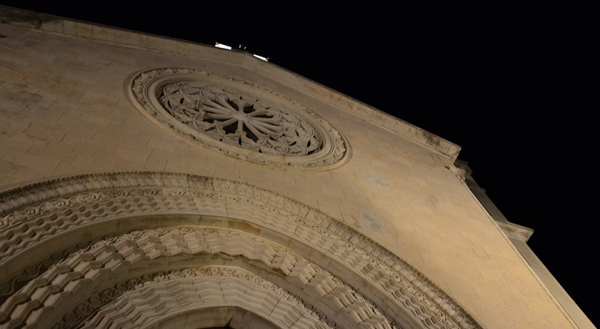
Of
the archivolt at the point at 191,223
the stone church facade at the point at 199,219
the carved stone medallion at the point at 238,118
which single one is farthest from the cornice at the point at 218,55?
the archivolt at the point at 191,223

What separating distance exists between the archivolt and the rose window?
1743 millimetres

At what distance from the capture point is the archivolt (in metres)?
3.40

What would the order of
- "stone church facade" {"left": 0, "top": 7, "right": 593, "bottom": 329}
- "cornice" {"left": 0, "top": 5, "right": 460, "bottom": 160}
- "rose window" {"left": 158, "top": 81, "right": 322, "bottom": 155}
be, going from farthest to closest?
"cornice" {"left": 0, "top": 5, "right": 460, "bottom": 160}
"rose window" {"left": 158, "top": 81, "right": 322, "bottom": 155}
"stone church facade" {"left": 0, "top": 7, "right": 593, "bottom": 329}

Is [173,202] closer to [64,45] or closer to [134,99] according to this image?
[134,99]

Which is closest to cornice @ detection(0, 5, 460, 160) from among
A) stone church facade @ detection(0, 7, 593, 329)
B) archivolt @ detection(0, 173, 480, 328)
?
stone church facade @ detection(0, 7, 593, 329)

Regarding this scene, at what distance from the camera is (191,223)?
15.4 ft

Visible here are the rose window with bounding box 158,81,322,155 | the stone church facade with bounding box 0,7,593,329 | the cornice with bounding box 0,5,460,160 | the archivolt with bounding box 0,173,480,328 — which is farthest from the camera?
the cornice with bounding box 0,5,460,160

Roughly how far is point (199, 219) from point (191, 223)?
9cm

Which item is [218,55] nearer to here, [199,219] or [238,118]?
[238,118]

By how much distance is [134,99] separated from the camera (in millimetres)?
6371

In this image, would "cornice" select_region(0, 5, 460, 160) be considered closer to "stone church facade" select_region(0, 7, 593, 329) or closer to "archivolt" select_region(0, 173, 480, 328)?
"stone church facade" select_region(0, 7, 593, 329)

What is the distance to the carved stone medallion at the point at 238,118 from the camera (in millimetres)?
6410

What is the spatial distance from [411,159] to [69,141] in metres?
6.26

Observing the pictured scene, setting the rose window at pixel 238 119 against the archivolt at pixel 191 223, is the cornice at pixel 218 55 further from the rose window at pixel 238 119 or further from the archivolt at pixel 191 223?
the archivolt at pixel 191 223
